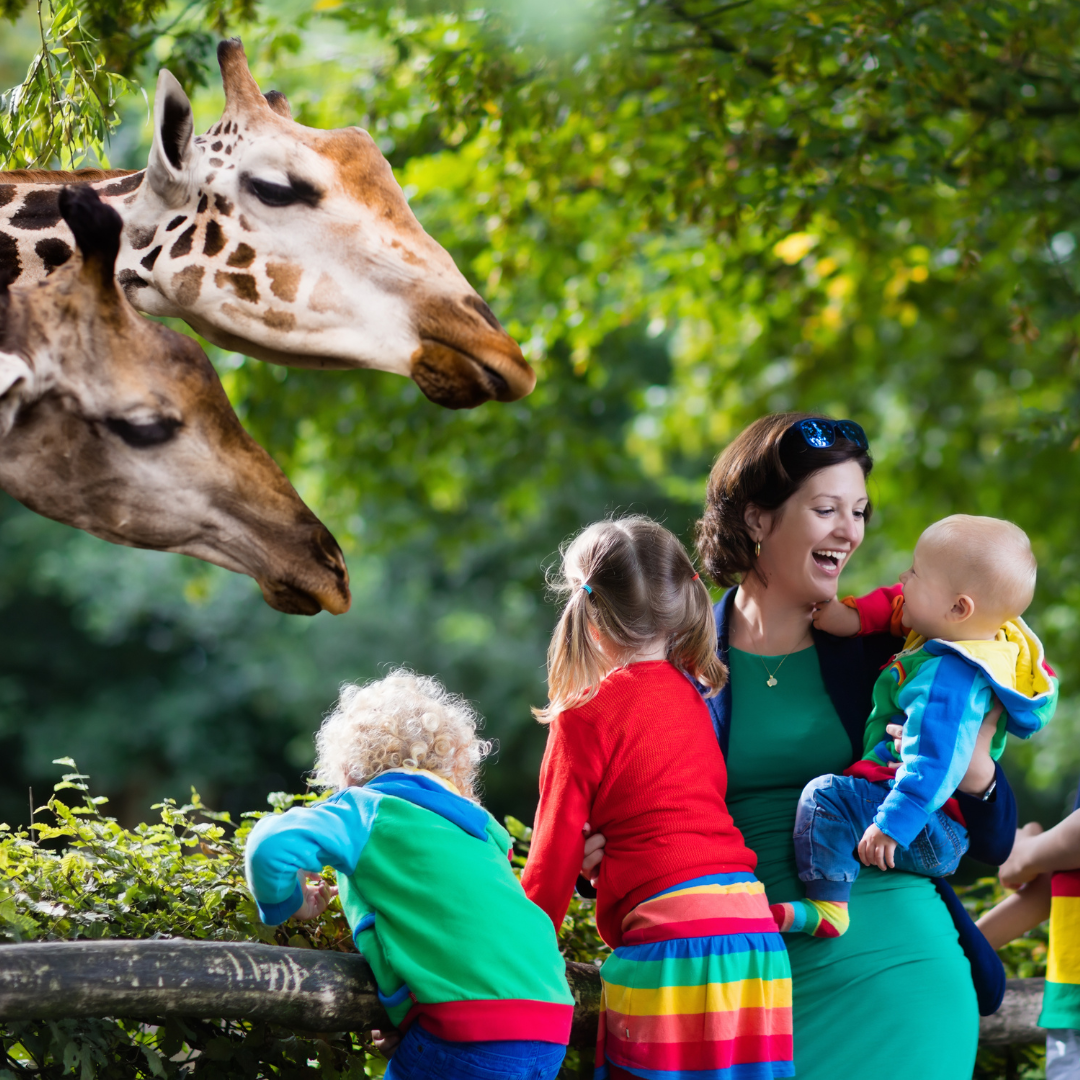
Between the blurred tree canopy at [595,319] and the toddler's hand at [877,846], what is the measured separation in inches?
86.0

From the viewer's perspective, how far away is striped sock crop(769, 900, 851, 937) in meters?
2.32

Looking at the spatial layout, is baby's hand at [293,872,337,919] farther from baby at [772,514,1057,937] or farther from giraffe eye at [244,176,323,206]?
giraffe eye at [244,176,323,206]

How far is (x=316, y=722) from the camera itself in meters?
13.3

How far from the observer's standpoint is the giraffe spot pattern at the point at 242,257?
1.82 meters

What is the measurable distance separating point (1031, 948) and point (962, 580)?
221 centimetres

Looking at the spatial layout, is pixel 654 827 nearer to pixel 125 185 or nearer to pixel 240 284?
pixel 240 284

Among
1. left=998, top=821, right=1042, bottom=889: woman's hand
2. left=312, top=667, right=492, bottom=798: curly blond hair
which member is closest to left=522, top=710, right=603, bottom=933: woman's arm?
left=312, top=667, right=492, bottom=798: curly blond hair

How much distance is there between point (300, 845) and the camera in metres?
1.93

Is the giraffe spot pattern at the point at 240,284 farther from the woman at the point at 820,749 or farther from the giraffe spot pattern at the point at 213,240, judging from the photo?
the woman at the point at 820,749

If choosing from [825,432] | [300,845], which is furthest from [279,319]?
[825,432]

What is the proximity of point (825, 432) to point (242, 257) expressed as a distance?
1.41 meters

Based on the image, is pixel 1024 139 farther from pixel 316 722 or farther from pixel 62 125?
pixel 316 722

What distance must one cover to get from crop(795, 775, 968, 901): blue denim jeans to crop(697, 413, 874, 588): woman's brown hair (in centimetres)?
61

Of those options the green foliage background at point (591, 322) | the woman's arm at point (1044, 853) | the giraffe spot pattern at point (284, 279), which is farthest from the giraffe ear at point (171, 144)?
the woman's arm at point (1044, 853)
